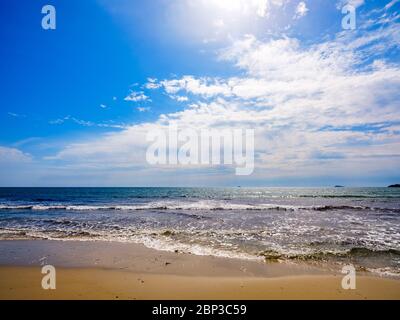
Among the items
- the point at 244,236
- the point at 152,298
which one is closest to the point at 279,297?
the point at 152,298

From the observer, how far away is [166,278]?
24.6 ft

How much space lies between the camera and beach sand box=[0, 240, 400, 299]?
20.6 ft

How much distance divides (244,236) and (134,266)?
6.95m

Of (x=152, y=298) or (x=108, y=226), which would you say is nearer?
(x=152, y=298)

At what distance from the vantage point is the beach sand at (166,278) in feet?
20.6

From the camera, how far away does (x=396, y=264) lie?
905 cm
